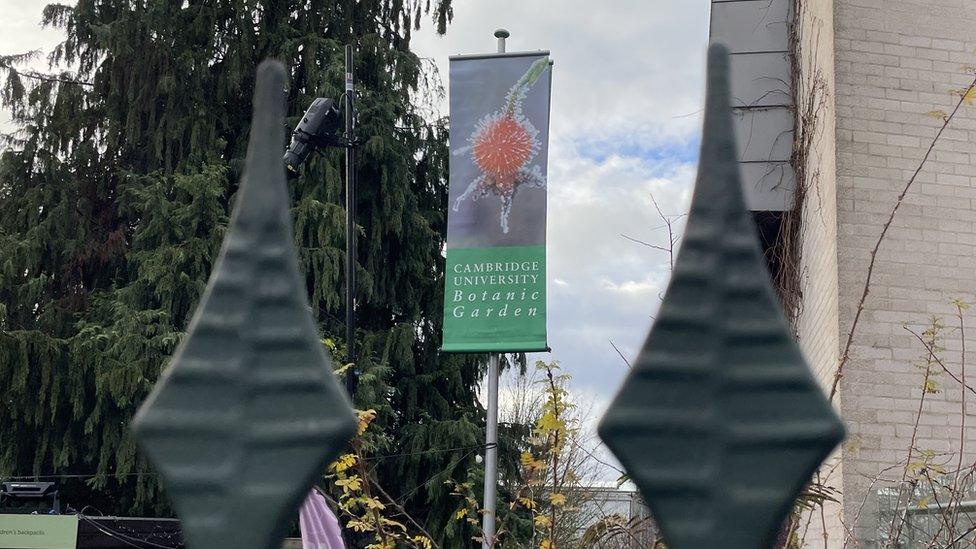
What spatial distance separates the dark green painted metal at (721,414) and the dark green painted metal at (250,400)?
0.39 m

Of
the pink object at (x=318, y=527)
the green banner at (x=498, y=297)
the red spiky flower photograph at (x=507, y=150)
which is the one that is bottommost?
the pink object at (x=318, y=527)

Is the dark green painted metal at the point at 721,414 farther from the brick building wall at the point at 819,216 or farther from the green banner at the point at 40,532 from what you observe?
the green banner at the point at 40,532

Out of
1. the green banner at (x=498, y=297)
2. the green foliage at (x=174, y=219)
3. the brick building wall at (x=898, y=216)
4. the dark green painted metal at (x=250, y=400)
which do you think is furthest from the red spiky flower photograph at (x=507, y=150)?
the dark green painted metal at (x=250, y=400)

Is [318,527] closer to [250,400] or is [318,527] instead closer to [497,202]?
[497,202]

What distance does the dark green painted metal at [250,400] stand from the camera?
1.37m

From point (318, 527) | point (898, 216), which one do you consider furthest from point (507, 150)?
point (318, 527)

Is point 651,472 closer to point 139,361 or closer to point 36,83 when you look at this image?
point 139,361

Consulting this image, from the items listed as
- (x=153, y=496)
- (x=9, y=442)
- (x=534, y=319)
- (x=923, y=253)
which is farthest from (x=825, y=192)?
(x=9, y=442)

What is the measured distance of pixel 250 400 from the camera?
1398 millimetres

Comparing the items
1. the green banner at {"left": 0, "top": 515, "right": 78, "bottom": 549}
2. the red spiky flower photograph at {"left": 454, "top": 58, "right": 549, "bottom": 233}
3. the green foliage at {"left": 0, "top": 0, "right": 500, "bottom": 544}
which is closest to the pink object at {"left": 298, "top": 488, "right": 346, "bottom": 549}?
the red spiky flower photograph at {"left": 454, "top": 58, "right": 549, "bottom": 233}

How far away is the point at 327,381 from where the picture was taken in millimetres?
1383

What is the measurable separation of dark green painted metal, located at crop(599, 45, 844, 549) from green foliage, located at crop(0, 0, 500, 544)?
10864 mm

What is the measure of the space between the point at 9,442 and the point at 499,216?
703 centimetres

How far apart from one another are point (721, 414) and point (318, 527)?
5.89m
